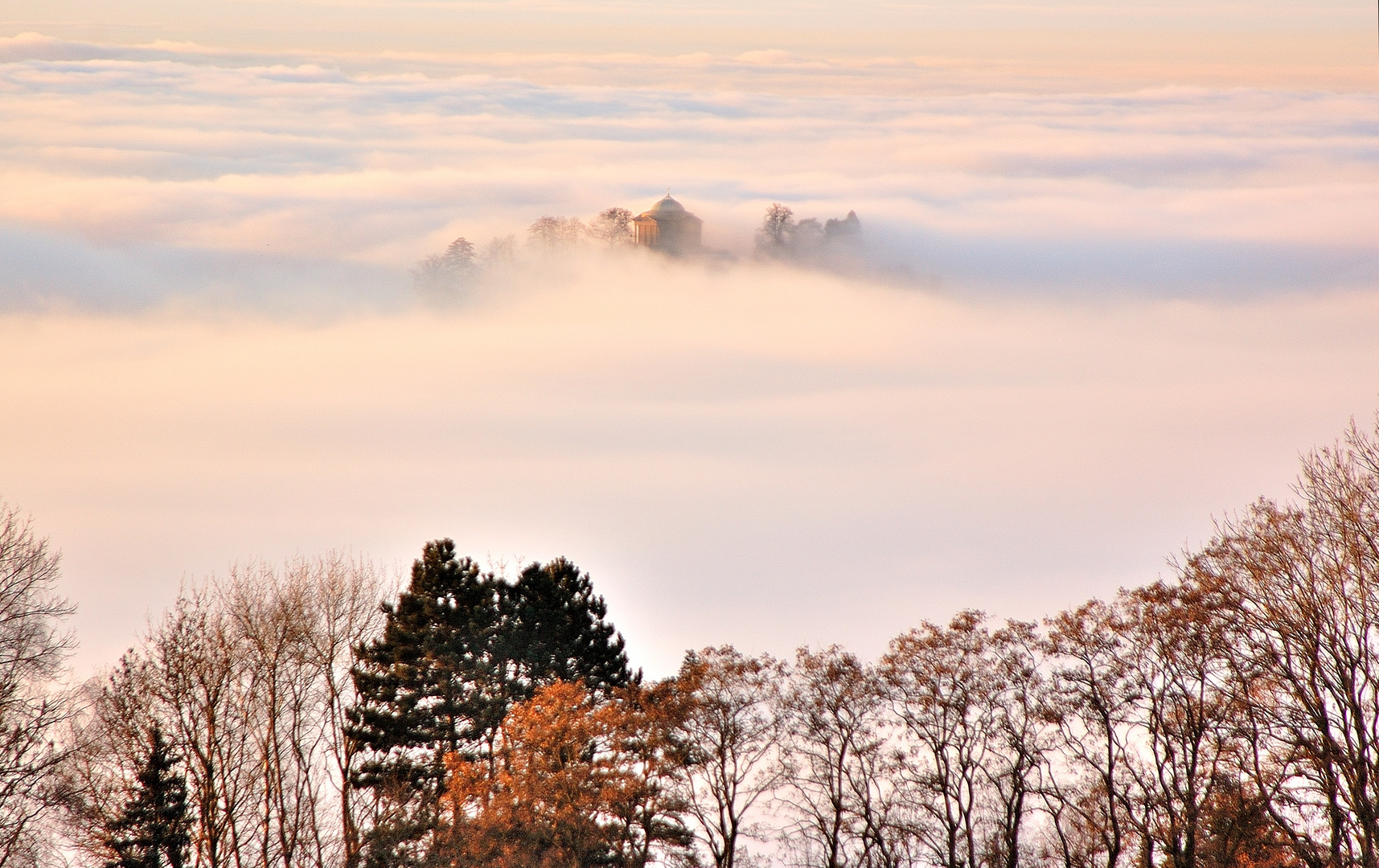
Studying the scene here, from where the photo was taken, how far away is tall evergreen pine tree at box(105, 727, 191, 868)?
145 feet

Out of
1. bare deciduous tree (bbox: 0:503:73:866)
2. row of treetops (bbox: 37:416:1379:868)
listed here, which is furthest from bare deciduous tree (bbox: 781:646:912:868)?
bare deciduous tree (bbox: 0:503:73:866)

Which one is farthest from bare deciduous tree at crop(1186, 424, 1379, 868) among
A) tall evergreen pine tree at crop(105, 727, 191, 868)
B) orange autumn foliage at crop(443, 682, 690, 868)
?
tall evergreen pine tree at crop(105, 727, 191, 868)

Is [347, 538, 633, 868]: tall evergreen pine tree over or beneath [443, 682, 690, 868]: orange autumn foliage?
over

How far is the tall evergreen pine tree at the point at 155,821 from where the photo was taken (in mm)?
44125

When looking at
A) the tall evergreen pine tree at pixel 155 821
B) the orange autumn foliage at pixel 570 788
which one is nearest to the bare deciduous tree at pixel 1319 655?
the orange autumn foliage at pixel 570 788

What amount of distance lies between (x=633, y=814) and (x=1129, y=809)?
15.5 meters

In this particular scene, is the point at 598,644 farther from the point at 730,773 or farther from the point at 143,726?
the point at 143,726

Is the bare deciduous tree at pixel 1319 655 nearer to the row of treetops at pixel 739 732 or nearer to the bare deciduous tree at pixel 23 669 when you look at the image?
the row of treetops at pixel 739 732

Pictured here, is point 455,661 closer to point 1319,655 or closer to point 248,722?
point 248,722

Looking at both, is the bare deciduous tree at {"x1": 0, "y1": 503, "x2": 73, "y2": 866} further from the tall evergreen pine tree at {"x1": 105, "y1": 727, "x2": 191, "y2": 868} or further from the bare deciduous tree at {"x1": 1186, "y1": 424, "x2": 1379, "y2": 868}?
the bare deciduous tree at {"x1": 1186, "y1": 424, "x2": 1379, "y2": 868}

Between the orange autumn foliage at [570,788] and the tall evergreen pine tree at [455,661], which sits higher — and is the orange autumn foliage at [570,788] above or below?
below

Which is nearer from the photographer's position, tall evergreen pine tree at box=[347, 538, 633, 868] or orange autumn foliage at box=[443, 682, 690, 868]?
orange autumn foliage at box=[443, 682, 690, 868]

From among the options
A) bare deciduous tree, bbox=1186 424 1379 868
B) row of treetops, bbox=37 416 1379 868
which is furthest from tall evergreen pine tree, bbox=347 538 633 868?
bare deciduous tree, bbox=1186 424 1379 868

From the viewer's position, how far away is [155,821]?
146 ft
